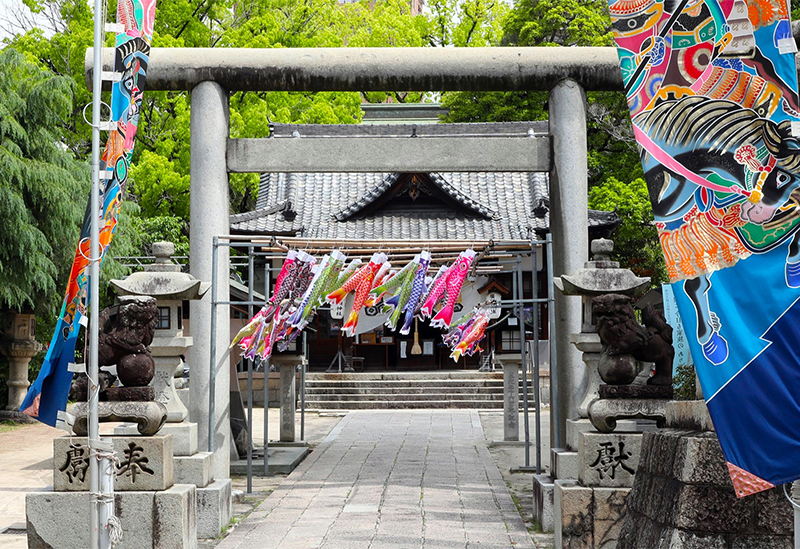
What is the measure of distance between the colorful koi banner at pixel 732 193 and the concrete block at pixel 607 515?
11.0ft

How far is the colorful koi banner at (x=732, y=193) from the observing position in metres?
3.17

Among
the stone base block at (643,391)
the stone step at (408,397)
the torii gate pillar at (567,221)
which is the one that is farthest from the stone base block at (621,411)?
the stone step at (408,397)

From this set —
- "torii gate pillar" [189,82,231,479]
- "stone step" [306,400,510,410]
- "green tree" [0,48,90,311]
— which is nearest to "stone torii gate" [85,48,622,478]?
"torii gate pillar" [189,82,231,479]

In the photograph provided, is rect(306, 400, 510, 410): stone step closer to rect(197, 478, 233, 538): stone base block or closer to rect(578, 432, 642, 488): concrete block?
rect(197, 478, 233, 538): stone base block

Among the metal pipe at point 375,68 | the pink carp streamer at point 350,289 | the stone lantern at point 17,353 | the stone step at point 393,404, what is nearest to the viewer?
the metal pipe at point 375,68

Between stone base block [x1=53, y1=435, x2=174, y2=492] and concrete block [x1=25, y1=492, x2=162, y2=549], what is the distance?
0.24ft

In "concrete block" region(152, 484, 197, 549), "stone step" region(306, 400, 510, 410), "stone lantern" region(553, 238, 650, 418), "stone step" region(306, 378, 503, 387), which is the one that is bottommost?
"stone step" region(306, 400, 510, 410)

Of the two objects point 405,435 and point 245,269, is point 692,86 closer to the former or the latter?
point 405,435

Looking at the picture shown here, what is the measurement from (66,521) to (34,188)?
1195 cm

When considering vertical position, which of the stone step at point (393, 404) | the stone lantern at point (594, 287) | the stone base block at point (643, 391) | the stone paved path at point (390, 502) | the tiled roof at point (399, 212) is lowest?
the stone step at point (393, 404)

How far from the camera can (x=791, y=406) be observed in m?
3.11

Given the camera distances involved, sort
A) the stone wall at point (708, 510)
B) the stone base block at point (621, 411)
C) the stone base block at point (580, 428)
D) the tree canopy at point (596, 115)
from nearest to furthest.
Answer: the stone wall at point (708, 510) < the stone base block at point (621, 411) < the stone base block at point (580, 428) < the tree canopy at point (596, 115)

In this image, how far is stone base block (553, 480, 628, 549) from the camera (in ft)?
21.2

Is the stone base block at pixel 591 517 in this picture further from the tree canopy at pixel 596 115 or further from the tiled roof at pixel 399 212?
the tiled roof at pixel 399 212
